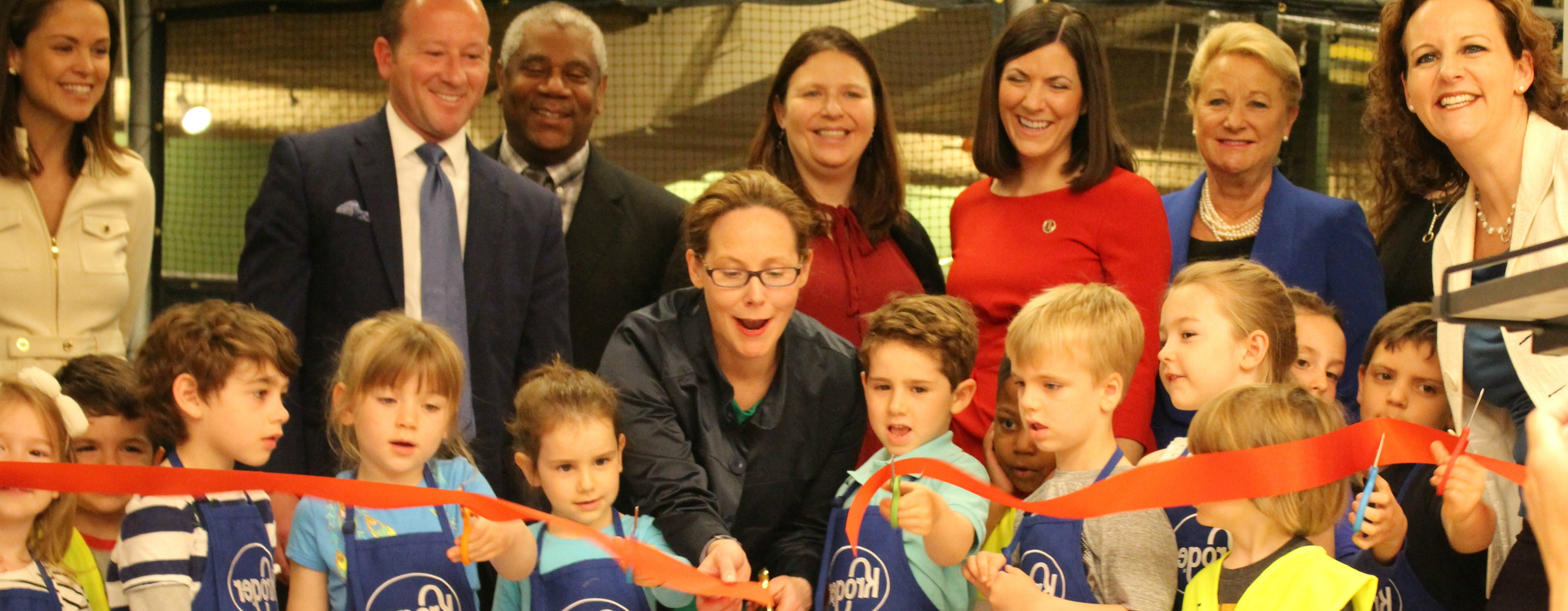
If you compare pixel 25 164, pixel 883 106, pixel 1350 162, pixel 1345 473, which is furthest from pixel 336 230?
pixel 1350 162

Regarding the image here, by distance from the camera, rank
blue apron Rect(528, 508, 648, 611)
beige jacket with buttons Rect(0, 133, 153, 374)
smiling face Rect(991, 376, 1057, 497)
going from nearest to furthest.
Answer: blue apron Rect(528, 508, 648, 611)
smiling face Rect(991, 376, 1057, 497)
beige jacket with buttons Rect(0, 133, 153, 374)

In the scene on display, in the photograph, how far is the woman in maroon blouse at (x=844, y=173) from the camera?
429cm

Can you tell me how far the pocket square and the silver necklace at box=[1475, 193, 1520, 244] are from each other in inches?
121

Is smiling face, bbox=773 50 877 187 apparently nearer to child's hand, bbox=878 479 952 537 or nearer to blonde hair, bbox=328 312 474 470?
blonde hair, bbox=328 312 474 470

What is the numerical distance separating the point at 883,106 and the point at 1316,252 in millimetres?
1440

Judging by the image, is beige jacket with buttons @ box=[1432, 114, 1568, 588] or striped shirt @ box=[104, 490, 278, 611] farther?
beige jacket with buttons @ box=[1432, 114, 1568, 588]

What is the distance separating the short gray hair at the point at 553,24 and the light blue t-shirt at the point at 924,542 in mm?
2213

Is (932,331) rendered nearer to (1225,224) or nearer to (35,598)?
(1225,224)

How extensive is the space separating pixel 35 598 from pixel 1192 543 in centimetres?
274

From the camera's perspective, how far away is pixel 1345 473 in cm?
304

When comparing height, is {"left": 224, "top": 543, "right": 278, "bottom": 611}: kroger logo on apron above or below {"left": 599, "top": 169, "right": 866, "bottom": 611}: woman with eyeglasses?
below

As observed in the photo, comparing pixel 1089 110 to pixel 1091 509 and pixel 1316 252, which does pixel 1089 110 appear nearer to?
pixel 1316 252

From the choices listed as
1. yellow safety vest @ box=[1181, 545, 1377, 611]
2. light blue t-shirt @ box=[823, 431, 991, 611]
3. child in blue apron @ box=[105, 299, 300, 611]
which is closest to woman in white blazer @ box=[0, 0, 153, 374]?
child in blue apron @ box=[105, 299, 300, 611]

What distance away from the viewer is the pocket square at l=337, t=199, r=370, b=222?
397 centimetres
